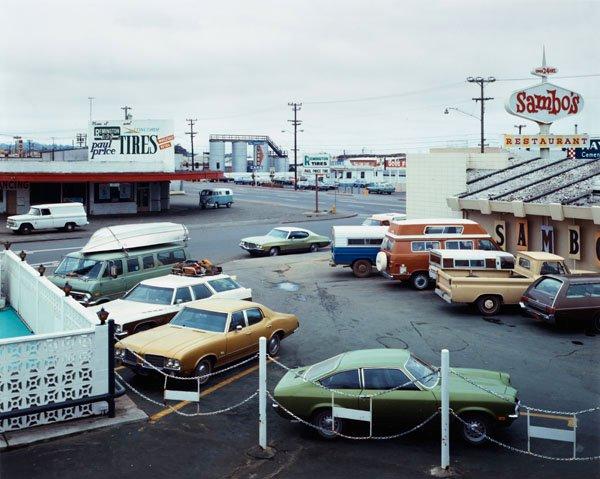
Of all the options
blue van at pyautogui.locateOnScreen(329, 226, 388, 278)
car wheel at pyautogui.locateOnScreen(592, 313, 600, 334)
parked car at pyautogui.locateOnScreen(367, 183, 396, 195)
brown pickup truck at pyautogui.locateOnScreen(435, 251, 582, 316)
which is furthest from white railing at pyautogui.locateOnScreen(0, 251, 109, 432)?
parked car at pyautogui.locateOnScreen(367, 183, 396, 195)

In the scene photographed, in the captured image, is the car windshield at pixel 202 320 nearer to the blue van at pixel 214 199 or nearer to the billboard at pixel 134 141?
the billboard at pixel 134 141

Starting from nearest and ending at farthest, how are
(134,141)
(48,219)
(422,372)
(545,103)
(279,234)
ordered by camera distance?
(422,372)
(545,103)
(279,234)
(48,219)
(134,141)

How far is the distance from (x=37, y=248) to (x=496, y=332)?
25418 mm

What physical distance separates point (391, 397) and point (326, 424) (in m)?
1.10

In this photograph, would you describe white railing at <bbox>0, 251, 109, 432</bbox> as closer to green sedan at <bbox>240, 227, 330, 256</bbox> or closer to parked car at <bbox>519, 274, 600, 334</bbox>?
parked car at <bbox>519, 274, 600, 334</bbox>

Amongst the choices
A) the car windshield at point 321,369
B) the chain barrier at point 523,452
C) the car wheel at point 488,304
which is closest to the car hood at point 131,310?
the car windshield at point 321,369

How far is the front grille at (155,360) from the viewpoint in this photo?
12516mm

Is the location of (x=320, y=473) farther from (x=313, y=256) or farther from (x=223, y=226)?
(x=223, y=226)

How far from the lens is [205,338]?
13227 millimetres

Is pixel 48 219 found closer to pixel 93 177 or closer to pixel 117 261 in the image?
pixel 93 177

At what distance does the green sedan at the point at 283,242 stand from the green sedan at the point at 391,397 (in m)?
21.9

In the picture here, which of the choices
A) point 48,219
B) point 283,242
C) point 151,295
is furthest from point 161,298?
point 48,219

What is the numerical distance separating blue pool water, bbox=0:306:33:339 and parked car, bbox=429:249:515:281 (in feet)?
38.8

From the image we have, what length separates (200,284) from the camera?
16969 mm
